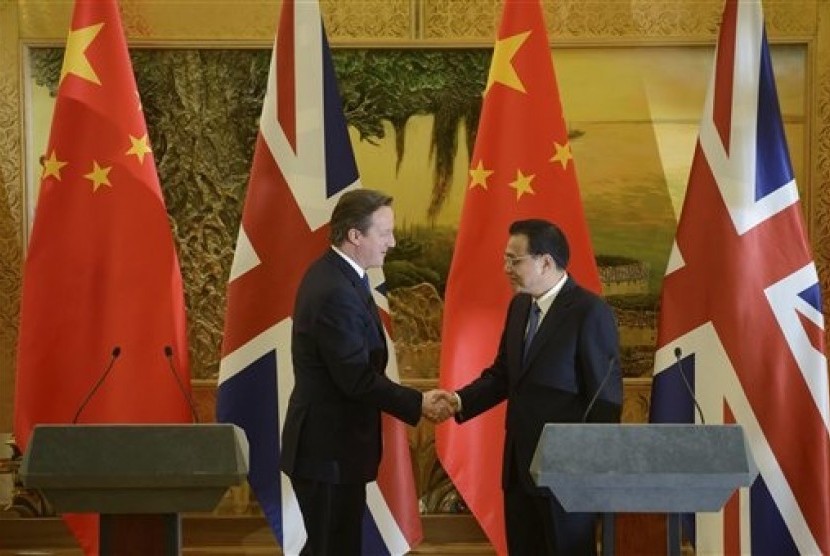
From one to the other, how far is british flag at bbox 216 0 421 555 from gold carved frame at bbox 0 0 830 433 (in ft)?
3.55

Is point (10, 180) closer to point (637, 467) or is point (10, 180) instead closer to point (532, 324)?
point (532, 324)

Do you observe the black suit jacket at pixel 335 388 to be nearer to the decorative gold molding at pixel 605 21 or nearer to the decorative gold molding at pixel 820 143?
the decorative gold molding at pixel 605 21

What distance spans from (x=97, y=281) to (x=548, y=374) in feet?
6.19

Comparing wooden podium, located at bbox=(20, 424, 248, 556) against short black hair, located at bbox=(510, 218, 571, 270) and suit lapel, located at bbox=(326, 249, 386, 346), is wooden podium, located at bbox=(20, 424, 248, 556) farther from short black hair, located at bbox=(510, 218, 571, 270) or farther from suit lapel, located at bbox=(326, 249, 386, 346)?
short black hair, located at bbox=(510, 218, 571, 270)

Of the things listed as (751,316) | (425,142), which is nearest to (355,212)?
(751,316)

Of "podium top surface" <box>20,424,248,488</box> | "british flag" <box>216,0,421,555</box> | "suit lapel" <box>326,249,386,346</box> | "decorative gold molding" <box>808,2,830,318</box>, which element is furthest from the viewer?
"decorative gold molding" <box>808,2,830,318</box>

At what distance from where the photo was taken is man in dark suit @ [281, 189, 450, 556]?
383 centimetres

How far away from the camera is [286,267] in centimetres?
471

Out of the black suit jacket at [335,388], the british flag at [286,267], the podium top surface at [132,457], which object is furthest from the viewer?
A: the british flag at [286,267]

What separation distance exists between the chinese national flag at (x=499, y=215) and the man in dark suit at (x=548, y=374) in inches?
27.8

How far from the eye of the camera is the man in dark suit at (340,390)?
3.83 metres

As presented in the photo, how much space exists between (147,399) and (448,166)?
6.51 feet

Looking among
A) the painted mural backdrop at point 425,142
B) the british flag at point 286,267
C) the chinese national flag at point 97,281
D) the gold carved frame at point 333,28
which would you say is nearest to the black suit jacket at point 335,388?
the british flag at point 286,267

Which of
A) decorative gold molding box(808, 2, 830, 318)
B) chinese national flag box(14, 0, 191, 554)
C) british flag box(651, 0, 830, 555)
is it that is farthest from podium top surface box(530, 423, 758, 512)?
decorative gold molding box(808, 2, 830, 318)
